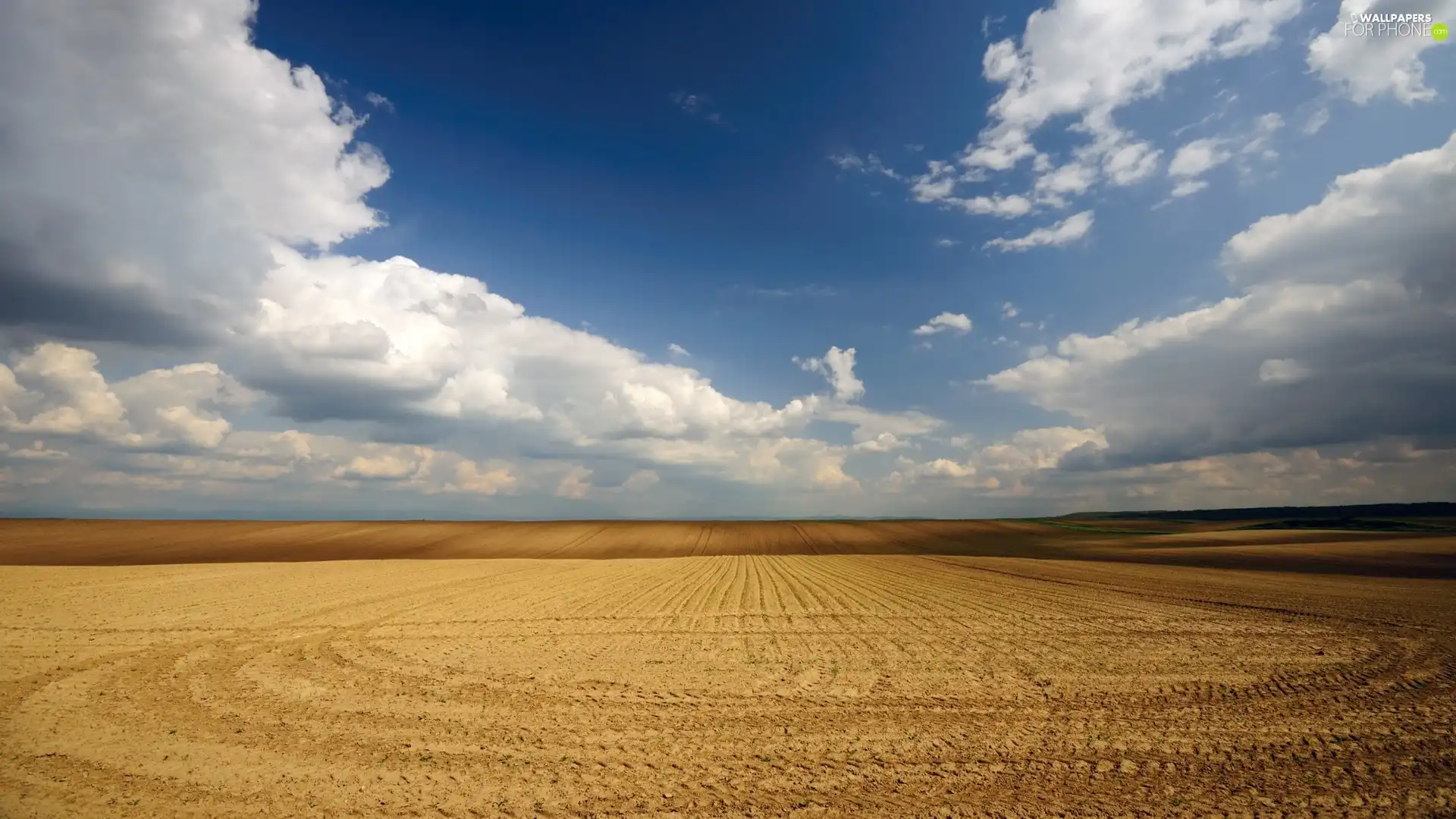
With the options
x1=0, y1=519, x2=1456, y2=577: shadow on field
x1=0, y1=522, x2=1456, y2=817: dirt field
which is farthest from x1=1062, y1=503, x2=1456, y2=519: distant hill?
x1=0, y1=522, x2=1456, y2=817: dirt field

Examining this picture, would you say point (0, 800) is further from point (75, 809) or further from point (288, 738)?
point (288, 738)

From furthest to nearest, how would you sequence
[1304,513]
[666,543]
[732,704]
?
[1304,513]
[666,543]
[732,704]

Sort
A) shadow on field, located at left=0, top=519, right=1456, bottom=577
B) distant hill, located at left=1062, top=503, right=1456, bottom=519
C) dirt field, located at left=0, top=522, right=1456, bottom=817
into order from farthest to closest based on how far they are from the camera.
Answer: distant hill, located at left=1062, top=503, right=1456, bottom=519
shadow on field, located at left=0, top=519, right=1456, bottom=577
dirt field, located at left=0, top=522, right=1456, bottom=817

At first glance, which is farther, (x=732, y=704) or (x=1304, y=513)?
(x=1304, y=513)

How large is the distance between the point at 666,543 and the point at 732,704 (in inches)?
2090

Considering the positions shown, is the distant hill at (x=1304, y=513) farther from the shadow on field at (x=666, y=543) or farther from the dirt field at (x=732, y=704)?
the dirt field at (x=732, y=704)

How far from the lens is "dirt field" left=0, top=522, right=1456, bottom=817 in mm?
6379

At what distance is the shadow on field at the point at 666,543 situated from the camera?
3769 centimetres

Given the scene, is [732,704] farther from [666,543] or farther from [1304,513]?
[1304,513]

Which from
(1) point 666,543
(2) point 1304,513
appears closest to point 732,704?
(1) point 666,543

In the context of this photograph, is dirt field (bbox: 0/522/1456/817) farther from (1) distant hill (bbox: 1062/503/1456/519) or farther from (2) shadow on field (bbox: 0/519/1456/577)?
(1) distant hill (bbox: 1062/503/1456/519)

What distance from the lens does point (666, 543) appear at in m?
61.2

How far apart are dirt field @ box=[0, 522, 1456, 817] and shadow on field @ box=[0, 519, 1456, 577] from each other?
65.7 feet

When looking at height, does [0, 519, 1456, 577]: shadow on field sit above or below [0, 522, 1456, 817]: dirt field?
below
